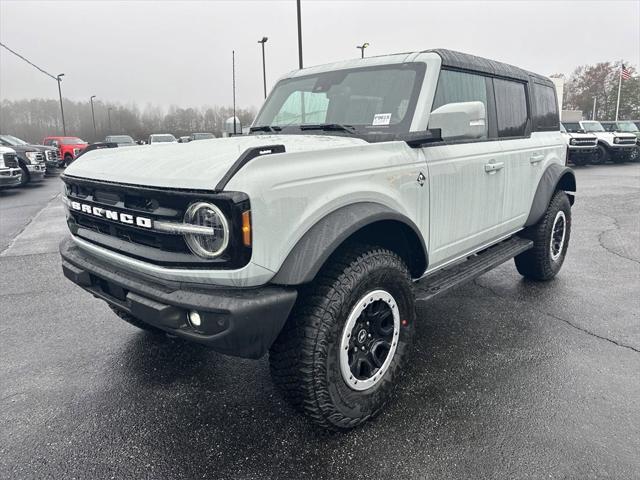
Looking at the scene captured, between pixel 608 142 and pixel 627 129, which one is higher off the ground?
pixel 627 129

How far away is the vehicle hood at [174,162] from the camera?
2084 mm

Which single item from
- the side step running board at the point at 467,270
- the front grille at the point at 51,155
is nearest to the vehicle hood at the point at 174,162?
the side step running board at the point at 467,270

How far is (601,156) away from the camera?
69.2 ft

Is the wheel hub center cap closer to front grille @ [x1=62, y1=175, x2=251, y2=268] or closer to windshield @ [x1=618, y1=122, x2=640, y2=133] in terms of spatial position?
front grille @ [x1=62, y1=175, x2=251, y2=268]

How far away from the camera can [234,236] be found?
6.54 feet

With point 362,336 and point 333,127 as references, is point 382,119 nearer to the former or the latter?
point 333,127

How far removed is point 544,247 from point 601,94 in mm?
72646

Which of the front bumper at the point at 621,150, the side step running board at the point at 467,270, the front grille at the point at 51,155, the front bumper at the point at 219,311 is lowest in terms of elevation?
the side step running board at the point at 467,270

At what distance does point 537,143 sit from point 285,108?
2354mm

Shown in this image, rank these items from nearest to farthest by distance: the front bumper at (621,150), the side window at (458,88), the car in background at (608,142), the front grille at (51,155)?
the side window at (458,88) < the front grille at (51,155) < the car in background at (608,142) < the front bumper at (621,150)

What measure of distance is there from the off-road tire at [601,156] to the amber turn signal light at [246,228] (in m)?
22.8

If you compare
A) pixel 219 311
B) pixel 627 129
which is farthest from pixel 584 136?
pixel 219 311

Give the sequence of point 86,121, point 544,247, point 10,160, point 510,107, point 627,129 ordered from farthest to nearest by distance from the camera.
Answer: point 86,121, point 627,129, point 10,160, point 544,247, point 510,107

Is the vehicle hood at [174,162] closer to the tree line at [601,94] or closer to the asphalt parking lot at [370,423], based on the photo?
the asphalt parking lot at [370,423]
